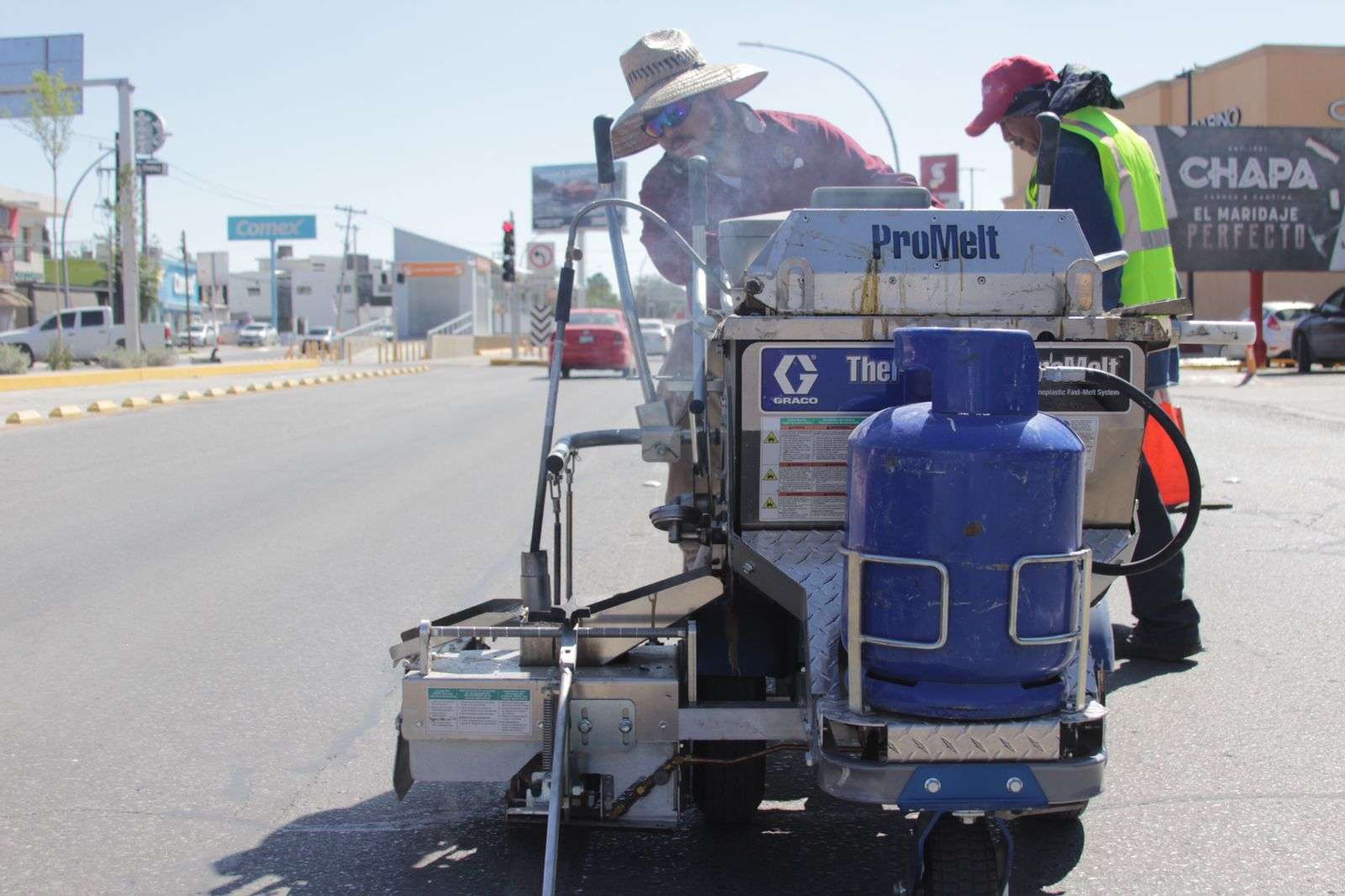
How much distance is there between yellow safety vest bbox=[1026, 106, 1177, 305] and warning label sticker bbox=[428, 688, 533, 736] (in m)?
3.00

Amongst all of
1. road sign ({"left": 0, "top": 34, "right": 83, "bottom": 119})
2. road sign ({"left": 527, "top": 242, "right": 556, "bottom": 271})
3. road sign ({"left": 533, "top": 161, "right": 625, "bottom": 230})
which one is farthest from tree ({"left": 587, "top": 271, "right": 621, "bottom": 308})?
road sign ({"left": 0, "top": 34, "right": 83, "bottom": 119})

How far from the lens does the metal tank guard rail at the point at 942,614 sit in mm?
2617

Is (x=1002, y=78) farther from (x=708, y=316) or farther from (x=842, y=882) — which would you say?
(x=842, y=882)

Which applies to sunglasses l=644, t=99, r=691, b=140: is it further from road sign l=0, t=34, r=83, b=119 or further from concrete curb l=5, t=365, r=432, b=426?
road sign l=0, t=34, r=83, b=119

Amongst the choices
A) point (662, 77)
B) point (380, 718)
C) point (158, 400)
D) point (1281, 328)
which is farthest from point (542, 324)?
point (380, 718)

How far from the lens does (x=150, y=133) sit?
4088 centimetres

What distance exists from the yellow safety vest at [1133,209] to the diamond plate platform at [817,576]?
231 cm

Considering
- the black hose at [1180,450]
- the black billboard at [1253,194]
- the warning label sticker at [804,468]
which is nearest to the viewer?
the black hose at [1180,450]

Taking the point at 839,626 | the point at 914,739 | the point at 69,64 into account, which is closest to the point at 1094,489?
the point at 839,626

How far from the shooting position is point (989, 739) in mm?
2604

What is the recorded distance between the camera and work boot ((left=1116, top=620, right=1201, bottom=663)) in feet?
17.7

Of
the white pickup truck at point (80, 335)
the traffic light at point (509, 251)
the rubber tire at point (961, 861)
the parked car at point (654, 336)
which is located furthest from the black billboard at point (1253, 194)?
the rubber tire at point (961, 861)

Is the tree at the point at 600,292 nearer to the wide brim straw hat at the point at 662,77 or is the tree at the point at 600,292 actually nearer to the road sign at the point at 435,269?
the road sign at the point at 435,269

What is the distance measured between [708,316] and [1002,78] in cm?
211
